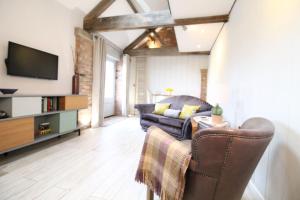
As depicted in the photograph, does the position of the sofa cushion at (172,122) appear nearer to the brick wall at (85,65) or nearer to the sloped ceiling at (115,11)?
the brick wall at (85,65)

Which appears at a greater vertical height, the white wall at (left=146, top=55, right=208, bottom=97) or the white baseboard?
the white wall at (left=146, top=55, right=208, bottom=97)

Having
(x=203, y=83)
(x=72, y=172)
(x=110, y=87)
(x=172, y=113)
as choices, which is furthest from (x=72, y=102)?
Answer: (x=203, y=83)

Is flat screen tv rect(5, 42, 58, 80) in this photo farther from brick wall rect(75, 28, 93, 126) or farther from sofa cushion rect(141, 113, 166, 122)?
sofa cushion rect(141, 113, 166, 122)

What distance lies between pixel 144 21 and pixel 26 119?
2.89 m

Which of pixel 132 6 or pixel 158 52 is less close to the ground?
pixel 132 6

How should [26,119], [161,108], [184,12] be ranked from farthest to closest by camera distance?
[161,108] → [184,12] → [26,119]

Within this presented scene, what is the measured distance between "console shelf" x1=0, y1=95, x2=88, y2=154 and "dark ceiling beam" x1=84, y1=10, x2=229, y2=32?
1.92m

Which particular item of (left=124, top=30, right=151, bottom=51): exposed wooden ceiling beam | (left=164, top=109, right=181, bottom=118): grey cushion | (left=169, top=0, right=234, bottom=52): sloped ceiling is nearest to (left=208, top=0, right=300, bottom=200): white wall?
(left=169, top=0, right=234, bottom=52): sloped ceiling

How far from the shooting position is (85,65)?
12.9 ft

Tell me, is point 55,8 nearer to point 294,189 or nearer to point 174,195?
point 174,195

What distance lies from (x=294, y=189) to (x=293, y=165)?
0.14m

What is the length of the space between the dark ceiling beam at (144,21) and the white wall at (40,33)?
1.66 feet

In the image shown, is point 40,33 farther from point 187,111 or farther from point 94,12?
point 187,111

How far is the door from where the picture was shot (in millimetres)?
5723
